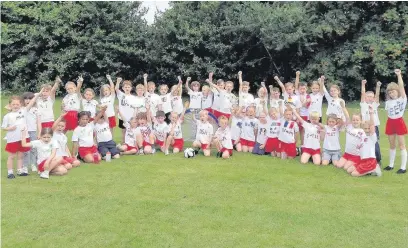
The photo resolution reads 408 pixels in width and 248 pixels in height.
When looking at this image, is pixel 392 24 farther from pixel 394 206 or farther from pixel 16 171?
pixel 16 171

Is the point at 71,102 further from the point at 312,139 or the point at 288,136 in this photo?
the point at 312,139

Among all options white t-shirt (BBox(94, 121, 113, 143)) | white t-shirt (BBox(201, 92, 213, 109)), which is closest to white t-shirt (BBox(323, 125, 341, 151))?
white t-shirt (BBox(201, 92, 213, 109))

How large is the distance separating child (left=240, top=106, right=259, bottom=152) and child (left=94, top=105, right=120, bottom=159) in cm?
278

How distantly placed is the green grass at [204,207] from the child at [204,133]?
1203 millimetres

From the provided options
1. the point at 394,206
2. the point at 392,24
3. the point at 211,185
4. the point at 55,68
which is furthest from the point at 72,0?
the point at 394,206

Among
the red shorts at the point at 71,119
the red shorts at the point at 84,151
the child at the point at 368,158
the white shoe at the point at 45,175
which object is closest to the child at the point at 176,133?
the red shorts at the point at 84,151

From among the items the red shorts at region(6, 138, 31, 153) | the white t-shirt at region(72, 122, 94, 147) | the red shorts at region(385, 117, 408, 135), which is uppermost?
the red shorts at region(385, 117, 408, 135)

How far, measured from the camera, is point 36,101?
9445 mm

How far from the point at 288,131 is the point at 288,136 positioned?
10cm

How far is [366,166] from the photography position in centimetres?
853

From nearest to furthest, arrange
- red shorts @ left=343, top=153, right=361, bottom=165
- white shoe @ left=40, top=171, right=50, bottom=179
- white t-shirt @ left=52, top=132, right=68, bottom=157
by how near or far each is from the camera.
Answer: white shoe @ left=40, top=171, right=50, bottom=179
white t-shirt @ left=52, top=132, right=68, bottom=157
red shorts @ left=343, top=153, right=361, bottom=165

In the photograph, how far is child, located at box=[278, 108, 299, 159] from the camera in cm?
1002

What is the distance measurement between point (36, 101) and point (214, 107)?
13.2 ft

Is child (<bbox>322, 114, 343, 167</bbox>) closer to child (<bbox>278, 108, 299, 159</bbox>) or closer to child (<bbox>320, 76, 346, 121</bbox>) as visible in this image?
child (<bbox>320, 76, 346, 121</bbox>)
